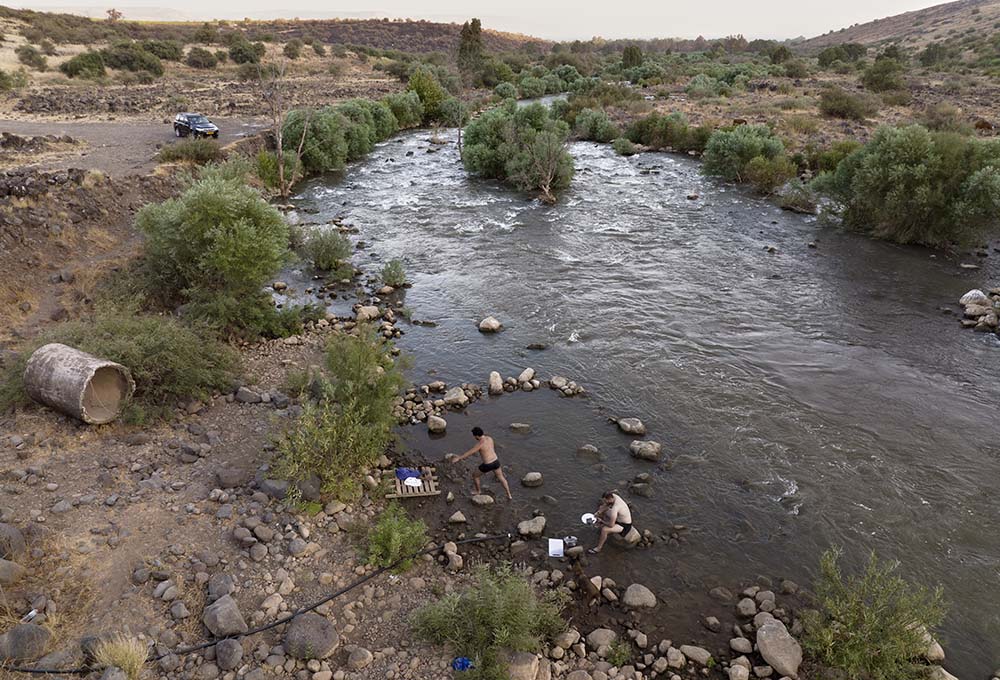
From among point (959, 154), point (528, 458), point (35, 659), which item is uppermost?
point (959, 154)

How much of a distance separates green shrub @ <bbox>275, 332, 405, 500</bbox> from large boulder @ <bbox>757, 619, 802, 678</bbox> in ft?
20.5

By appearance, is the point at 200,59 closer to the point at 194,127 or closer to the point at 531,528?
the point at 194,127

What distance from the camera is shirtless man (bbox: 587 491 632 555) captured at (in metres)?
9.15

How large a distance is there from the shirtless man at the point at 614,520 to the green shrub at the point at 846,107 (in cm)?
4025

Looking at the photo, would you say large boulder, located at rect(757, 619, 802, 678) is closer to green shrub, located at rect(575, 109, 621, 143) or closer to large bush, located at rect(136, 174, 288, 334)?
large bush, located at rect(136, 174, 288, 334)

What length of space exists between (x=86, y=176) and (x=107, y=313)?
444 inches

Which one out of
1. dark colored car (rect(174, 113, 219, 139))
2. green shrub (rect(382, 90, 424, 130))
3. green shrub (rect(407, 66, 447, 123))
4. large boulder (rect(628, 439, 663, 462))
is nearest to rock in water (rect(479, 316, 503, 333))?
large boulder (rect(628, 439, 663, 462))

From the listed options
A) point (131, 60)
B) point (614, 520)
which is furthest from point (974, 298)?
point (131, 60)

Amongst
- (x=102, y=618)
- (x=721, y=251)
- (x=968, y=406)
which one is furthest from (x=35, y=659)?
(x=721, y=251)

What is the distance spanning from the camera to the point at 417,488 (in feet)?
33.7

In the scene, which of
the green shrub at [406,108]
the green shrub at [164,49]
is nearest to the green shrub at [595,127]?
the green shrub at [406,108]

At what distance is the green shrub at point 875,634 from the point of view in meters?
6.75

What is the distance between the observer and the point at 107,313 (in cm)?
1236

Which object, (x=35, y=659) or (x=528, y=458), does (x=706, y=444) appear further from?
(x=35, y=659)
